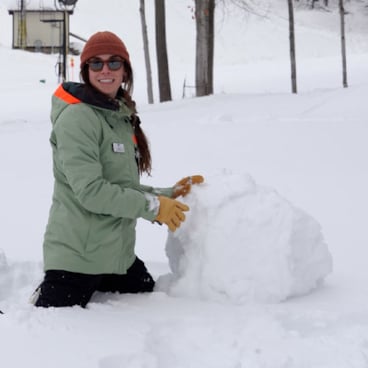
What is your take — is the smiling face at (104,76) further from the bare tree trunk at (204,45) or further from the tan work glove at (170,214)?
the bare tree trunk at (204,45)

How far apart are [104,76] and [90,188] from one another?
57cm

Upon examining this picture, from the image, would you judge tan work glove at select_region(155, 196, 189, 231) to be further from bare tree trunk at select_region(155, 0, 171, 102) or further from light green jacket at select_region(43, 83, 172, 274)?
bare tree trunk at select_region(155, 0, 171, 102)

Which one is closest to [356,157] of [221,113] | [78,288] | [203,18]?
[221,113]

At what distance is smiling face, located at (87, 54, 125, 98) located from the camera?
9.14ft

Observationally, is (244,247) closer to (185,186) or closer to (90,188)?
(185,186)

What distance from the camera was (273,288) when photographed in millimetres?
2812

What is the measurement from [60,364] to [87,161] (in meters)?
0.90

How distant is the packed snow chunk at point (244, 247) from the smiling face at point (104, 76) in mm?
688

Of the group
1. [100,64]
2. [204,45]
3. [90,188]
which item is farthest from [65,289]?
[204,45]

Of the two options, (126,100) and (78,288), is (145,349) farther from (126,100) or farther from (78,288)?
(126,100)

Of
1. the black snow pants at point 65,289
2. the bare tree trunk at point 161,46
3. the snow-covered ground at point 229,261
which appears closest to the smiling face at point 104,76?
the snow-covered ground at point 229,261

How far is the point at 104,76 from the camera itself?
2.79 m

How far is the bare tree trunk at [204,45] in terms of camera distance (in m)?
12.2

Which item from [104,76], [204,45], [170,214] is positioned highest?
[204,45]
